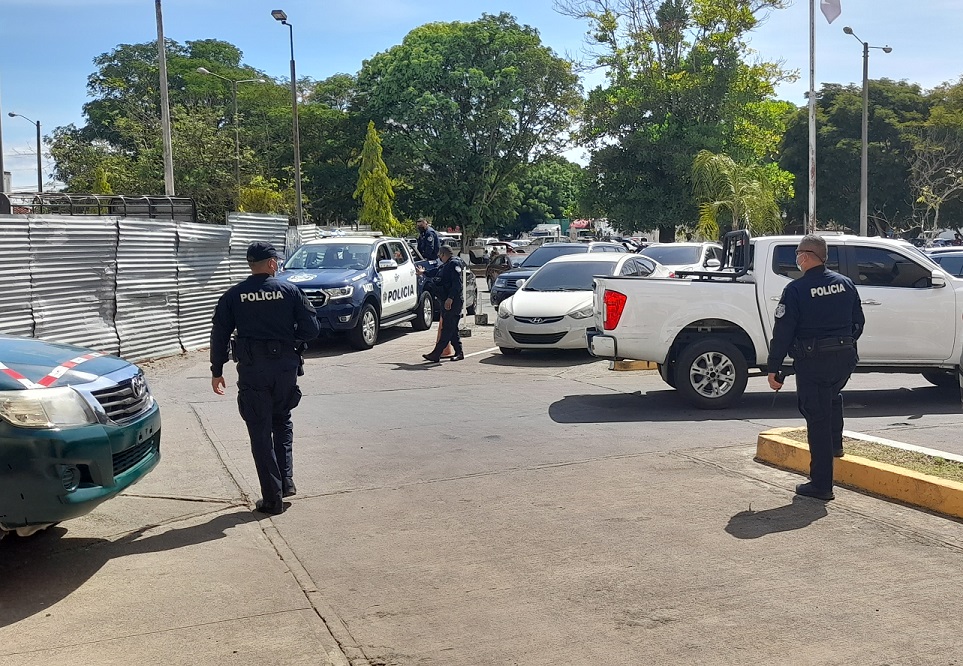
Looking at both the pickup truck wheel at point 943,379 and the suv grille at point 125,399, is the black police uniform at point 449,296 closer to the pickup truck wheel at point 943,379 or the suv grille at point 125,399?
the pickup truck wheel at point 943,379

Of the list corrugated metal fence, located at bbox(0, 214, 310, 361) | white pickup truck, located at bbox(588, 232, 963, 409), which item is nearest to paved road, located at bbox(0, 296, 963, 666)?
white pickup truck, located at bbox(588, 232, 963, 409)

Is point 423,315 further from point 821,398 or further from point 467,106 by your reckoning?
point 467,106

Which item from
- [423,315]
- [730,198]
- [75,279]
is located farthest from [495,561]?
[730,198]

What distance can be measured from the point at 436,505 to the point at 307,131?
165 ft

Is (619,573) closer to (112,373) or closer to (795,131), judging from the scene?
(112,373)

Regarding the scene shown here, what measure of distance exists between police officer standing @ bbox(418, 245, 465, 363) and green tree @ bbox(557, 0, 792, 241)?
26802 mm

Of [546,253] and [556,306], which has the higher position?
[546,253]

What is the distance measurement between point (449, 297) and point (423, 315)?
5235 mm

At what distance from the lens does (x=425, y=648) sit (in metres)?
4.33

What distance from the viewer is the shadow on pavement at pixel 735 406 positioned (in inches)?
386

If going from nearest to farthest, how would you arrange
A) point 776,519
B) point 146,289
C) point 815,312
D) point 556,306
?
point 776,519 → point 815,312 → point 556,306 → point 146,289

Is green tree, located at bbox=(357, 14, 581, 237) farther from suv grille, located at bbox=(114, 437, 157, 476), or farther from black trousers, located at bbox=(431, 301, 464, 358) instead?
suv grille, located at bbox=(114, 437, 157, 476)

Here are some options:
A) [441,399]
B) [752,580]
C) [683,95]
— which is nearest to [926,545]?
[752,580]

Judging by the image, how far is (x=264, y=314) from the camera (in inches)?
253
